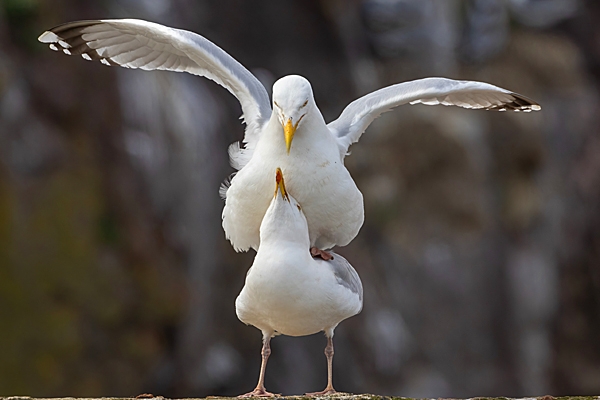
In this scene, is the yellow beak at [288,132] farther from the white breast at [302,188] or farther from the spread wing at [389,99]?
the spread wing at [389,99]

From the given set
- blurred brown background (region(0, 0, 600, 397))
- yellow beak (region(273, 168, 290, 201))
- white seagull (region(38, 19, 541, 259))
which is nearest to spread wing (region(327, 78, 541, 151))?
white seagull (region(38, 19, 541, 259))

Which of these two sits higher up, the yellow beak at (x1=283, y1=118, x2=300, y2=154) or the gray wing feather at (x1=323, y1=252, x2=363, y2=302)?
the yellow beak at (x1=283, y1=118, x2=300, y2=154)

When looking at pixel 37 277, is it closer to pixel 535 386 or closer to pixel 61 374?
pixel 61 374

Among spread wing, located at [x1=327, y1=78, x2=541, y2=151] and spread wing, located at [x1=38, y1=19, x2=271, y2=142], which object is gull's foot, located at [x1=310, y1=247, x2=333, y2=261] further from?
spread wing, located at [x1=38, y1=19, x2=271, y2=142]

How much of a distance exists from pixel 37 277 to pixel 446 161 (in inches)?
253

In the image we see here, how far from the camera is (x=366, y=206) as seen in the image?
12.2m

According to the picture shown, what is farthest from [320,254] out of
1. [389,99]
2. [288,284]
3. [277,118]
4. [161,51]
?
[161,51]

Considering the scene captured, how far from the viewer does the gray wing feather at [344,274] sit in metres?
4.27

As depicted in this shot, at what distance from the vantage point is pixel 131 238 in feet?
30.9

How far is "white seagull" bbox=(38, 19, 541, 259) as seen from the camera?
13.8 feet

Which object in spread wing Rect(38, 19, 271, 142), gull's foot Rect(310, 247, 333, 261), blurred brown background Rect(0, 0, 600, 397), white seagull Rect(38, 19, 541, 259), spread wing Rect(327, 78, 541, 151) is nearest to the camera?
white seagull Rect(38, 19, 541, 259)

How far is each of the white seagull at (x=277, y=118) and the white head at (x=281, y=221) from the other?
0.60 feet

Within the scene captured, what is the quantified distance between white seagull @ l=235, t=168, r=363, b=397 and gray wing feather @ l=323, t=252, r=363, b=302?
0.05 m

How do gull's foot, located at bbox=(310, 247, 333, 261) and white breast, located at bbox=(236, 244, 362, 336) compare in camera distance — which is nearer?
white breast, located at bbox=(236, 244, 362, 336)
